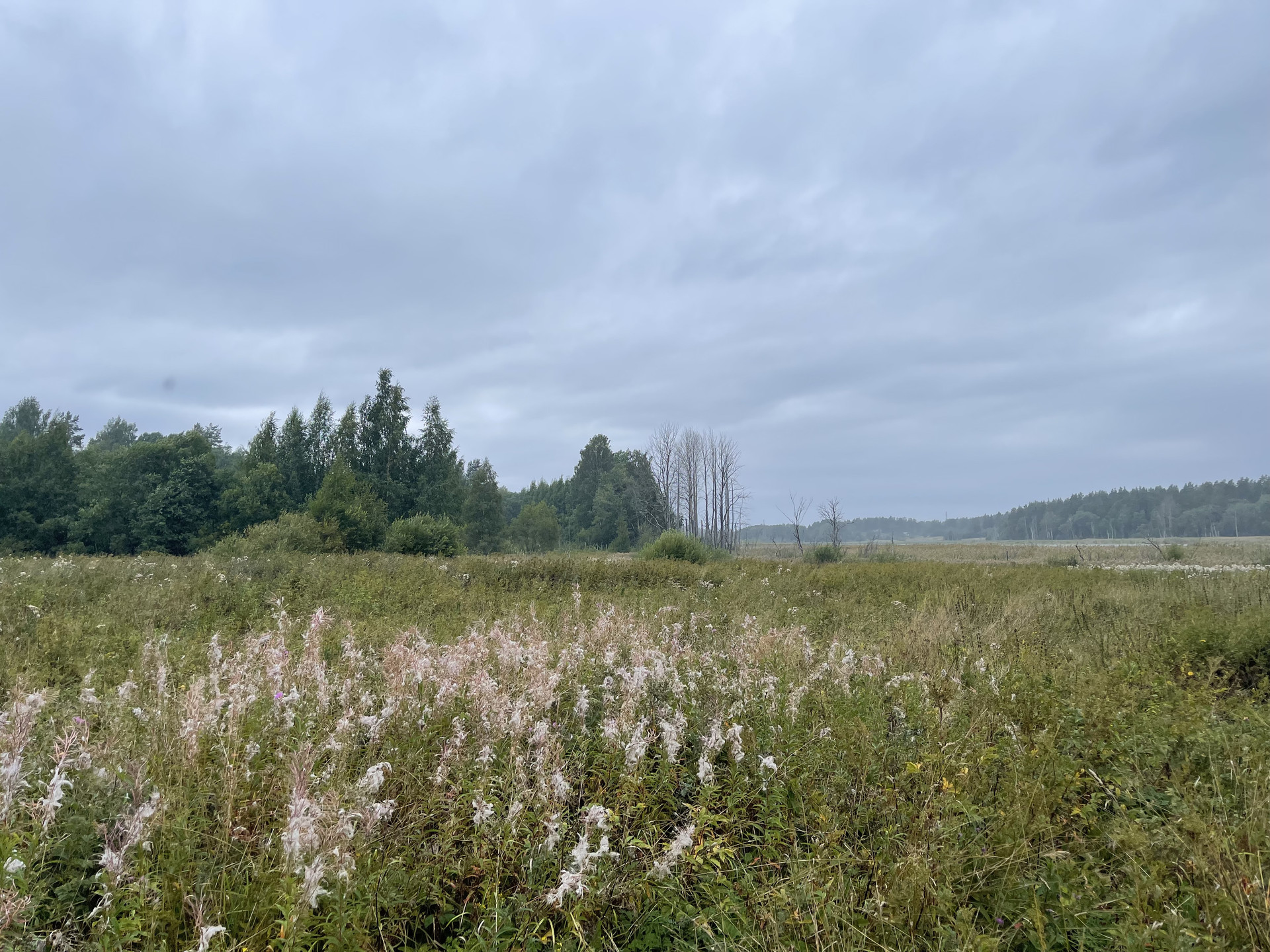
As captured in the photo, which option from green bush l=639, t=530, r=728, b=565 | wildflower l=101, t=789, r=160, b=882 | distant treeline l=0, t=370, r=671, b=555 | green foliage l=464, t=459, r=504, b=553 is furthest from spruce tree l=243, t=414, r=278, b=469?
wildflower l=101, t=789, r=160, b=882

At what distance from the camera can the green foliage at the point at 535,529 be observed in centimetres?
5650

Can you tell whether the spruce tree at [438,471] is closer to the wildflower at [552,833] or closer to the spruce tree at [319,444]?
the spruce tree at [319,444]

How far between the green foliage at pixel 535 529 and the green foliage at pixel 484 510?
8.79ft

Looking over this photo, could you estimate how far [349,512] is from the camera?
26.3 m

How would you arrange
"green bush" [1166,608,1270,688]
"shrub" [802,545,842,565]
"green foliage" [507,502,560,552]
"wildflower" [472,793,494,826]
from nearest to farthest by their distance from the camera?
1. "wildflower" [472,793,494,826]
2. "green bush" [1166,608,1270,688]
3. "shrub" [802,545,842,565]
4. "green foliage" [507,502,560,552]

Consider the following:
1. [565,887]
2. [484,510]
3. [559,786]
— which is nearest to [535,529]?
[484,510]

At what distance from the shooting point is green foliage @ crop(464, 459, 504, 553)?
49.2 m

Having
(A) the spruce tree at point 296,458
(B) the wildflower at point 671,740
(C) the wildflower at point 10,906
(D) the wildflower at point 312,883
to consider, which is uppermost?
(A) the spruce tree at point 296,458

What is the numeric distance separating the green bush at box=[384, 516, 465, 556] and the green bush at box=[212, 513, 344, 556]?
2015 mm

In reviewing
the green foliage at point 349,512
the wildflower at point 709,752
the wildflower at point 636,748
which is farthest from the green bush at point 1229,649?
the green foliage at point 349,512

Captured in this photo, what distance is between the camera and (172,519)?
1467 inches

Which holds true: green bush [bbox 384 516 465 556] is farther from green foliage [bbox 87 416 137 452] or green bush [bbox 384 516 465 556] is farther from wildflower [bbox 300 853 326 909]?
green foliage [bbox 87 416 137 452]

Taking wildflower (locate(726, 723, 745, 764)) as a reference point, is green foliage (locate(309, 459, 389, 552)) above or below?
above

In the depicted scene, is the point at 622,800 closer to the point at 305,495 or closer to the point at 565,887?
the point at 565,887
